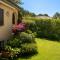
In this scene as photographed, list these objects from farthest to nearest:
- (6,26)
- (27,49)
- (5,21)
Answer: (6,26)
(5,21)
(27,49)

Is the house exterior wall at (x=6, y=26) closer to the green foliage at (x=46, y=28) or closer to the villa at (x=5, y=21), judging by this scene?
the villa at (x=5, y=21)

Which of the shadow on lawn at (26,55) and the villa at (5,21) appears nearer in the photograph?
the shadow on lawn at (26,55)

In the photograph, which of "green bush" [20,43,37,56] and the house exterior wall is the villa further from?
"green bush" [20,43,37,56]

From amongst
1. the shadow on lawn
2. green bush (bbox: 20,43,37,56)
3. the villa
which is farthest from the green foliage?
the shadow on lawn

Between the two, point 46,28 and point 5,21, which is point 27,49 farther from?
point 46,28

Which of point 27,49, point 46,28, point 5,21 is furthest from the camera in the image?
point 46,28

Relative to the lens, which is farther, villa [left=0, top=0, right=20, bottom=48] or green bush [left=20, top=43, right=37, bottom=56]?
villa [left=0, top=0, right=20, bottom=48]

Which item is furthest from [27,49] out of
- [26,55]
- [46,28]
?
[46,28]

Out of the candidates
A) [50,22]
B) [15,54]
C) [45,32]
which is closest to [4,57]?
[15,54]

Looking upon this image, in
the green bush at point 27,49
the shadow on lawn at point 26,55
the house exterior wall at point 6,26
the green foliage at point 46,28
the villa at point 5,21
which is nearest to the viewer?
the shadow on lawn at point 26,55

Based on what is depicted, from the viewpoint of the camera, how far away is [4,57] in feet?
51.3

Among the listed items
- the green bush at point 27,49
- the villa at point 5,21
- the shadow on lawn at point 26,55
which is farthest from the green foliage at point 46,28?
the shadow on lawn at point 26,55

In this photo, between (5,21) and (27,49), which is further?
(5,21)

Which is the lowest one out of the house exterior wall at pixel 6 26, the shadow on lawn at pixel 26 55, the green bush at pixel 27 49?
the shadow on lawn at pixel 26 55
